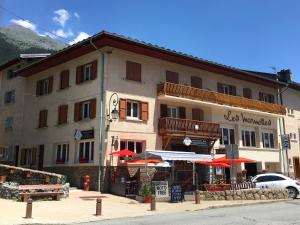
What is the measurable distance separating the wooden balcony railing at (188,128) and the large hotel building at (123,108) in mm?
72

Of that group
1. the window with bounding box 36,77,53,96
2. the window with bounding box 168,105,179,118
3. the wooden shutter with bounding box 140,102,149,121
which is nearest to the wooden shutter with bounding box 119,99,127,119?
the wooden shutter with bounding box 140,102,149,121

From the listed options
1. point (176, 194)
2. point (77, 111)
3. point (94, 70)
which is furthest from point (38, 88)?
point (176, 194)

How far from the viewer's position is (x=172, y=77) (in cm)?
3059

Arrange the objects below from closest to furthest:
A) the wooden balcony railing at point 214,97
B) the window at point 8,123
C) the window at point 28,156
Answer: the wooden balcony railing at point 214,97 → the window at point 28,156 → the window at point 8,123

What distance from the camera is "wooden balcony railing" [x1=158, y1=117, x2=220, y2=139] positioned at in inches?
1112

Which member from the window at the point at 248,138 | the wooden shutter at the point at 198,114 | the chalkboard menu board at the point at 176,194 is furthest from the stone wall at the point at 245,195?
the window at the point at 248,138

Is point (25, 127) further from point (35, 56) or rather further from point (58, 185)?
point (58, 185)

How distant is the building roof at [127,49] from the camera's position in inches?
1043

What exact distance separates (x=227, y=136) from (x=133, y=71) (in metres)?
10.8

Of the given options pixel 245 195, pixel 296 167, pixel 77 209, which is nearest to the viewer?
pixel 77 209

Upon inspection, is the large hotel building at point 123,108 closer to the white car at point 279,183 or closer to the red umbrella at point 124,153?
the red umbrella at point 124,153

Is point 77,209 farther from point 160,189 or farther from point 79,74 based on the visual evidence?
point 79,74

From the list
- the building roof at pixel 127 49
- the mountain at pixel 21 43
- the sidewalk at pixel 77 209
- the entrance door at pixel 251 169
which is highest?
the mountain at pixel 21 43

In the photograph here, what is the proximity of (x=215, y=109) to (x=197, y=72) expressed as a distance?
3325mm
